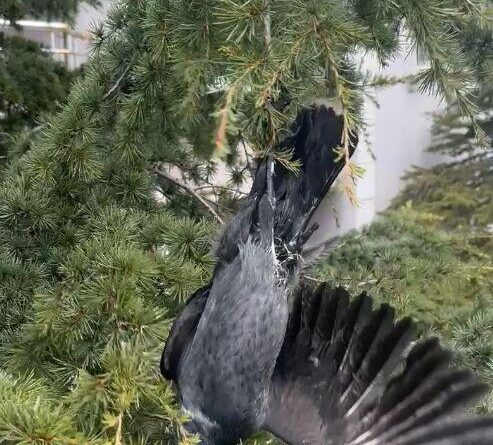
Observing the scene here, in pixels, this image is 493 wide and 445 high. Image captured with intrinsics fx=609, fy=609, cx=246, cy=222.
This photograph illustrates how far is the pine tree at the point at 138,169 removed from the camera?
2.07 ft

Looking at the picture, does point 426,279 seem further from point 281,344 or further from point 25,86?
point 25,86

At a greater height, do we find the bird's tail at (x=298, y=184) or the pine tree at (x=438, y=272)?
the bird's tail at (x=298, y=184)

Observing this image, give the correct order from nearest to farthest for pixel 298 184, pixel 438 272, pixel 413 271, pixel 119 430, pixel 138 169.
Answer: pixel 119 430, pixel 298 184, pixel 138 169, pixel 413 271, pixel 438 272

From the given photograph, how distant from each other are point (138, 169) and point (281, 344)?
0.46 meters

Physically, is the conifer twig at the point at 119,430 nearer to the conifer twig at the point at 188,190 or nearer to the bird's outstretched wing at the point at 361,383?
the bird's outstretched wing at the point at 361,383

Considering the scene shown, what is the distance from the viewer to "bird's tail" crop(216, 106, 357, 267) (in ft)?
2.76

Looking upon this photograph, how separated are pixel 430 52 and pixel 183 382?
55 centimetres

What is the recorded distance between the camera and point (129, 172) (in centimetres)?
116

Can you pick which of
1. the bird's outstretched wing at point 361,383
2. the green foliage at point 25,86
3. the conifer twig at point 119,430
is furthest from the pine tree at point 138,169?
the green foliage at point 25,86

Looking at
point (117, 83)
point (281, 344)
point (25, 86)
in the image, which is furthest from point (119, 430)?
point (25, 86)

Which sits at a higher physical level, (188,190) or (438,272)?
(188,190)

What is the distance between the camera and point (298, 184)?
0.85 m

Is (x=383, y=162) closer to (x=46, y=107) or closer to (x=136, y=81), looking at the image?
(x=46, y=107)

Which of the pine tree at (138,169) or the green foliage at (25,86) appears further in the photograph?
the green foliage at (25,86)
